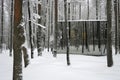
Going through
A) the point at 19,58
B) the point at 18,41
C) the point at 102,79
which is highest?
the point at 18,41

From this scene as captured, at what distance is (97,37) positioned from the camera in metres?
23.4

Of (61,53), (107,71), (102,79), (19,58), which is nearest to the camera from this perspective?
(19,58)

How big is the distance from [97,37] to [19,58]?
1366 centimetres

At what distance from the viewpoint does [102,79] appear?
12656 mm

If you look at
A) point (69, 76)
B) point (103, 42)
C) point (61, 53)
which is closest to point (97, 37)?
point (103, 42)

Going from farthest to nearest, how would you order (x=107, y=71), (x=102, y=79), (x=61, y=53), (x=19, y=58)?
(x=61, y=53), (x=107, y=71), (x=102, y=79), (x=19, y=58)

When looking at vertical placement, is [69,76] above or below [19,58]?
below

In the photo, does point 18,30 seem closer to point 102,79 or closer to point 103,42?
point 102,79

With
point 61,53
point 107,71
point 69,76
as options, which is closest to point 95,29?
point 61,53

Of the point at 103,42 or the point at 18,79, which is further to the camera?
the point at 103,42

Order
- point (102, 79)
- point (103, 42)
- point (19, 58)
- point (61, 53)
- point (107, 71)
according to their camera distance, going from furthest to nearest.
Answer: point (61, 53) → point (103, 42) → point (107, 71) → point (102, 79) → point (19, 58)

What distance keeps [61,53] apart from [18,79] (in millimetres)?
13692

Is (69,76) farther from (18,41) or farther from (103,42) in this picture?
(103,42)

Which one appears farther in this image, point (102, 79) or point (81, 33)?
point (81, 33)
